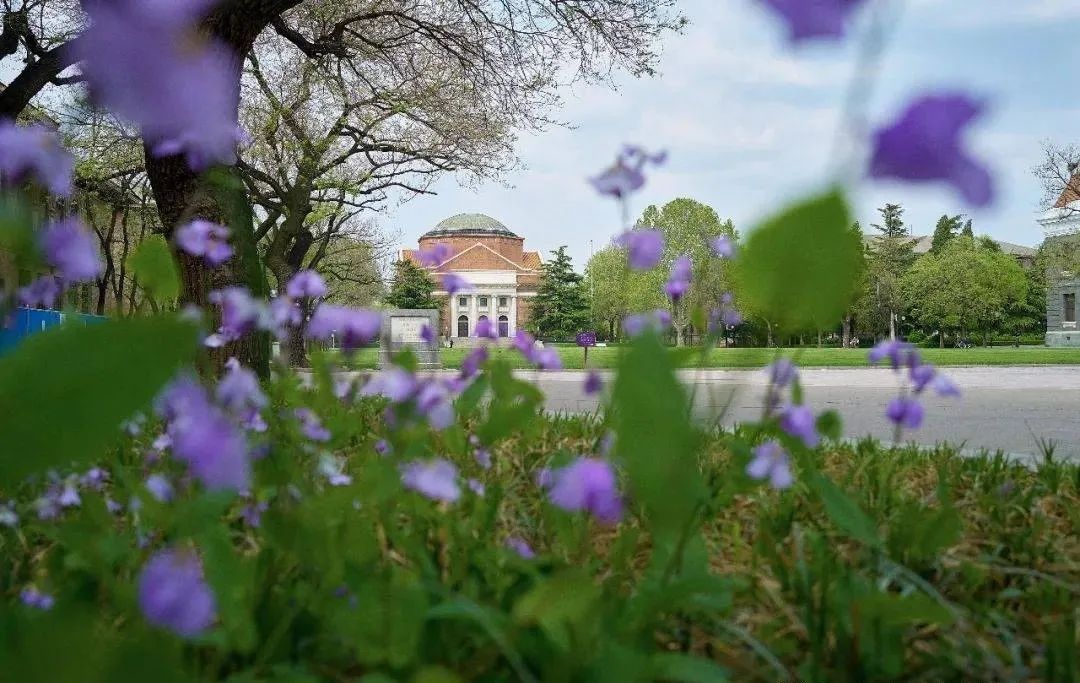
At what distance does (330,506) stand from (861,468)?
1.58 meters

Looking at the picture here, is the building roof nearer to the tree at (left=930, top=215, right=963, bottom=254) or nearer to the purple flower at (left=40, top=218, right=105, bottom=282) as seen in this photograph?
the tree at (left=930, top=215, right=963, bottom=254)

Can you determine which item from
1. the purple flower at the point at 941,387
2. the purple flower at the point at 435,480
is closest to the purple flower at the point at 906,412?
the purple flower at the point at 941,387

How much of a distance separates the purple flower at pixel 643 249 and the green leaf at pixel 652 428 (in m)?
0.51

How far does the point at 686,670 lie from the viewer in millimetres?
777

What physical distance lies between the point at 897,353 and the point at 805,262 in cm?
90

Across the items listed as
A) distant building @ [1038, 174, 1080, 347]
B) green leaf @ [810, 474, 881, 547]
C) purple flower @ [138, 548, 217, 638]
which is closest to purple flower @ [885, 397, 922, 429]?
green leaf @ [810, 474, 881, 547]

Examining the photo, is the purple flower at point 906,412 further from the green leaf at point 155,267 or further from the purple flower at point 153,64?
the purple flower at point 153,64

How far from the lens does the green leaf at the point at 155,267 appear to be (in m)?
1.00

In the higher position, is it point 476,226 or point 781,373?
point 476,226

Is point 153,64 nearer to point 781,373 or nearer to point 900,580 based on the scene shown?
point 781,373

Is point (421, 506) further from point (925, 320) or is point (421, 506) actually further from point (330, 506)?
point (925, 320)

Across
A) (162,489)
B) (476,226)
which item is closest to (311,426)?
(162,489)

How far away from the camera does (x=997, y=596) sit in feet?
4.04

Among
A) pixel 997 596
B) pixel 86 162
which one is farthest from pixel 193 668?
pixel 86 162
